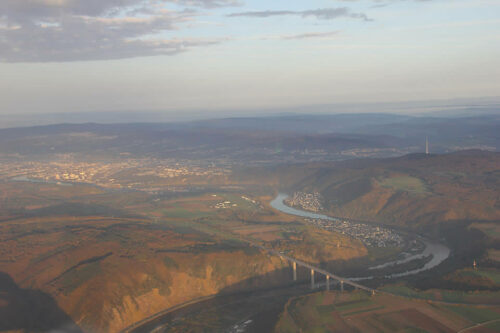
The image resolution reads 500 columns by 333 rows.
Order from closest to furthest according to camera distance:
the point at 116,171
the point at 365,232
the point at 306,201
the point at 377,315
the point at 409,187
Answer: the point at 377,315 → the point at 365,232 → the point at 409,187 → the point at 306,201 → the point at 116,171

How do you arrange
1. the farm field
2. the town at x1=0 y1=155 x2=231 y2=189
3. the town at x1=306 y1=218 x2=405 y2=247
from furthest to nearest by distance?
the town at x1=0 y1=155 x2=231 y2=189 < the town at x1=306 y1=218 x2=405 y2=247 < the farm field

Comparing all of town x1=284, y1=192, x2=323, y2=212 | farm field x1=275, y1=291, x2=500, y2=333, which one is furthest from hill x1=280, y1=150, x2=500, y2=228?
farm field x1=275, y1=291, x2=500, y2=333

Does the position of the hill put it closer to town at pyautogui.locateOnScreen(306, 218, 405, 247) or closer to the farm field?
town at pyautogui.locateOnScreen(306, 218, 405, 247)

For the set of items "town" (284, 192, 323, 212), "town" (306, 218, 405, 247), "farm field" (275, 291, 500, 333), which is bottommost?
"town" (306, 218, 405, 247)

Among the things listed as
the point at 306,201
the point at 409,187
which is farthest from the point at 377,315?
the point at 306,201

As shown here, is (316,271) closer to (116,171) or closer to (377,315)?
(377,315)

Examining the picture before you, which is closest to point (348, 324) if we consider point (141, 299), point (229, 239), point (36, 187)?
point (141, 299)

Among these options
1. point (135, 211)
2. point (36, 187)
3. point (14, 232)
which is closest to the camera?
point (14, 232)

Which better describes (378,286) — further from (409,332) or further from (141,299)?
(141,299)

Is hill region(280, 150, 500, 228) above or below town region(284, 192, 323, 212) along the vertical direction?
above

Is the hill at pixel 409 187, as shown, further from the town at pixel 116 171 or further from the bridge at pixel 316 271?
the bridge at pixel 316 271

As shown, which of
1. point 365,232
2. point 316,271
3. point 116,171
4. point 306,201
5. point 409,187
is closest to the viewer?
point 316,271
